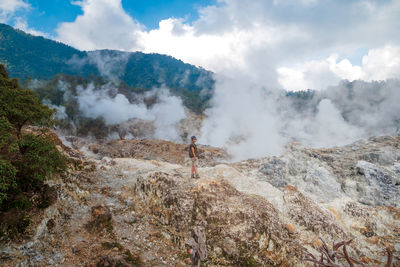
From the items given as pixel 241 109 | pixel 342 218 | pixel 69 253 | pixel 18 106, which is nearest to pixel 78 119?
pixel 241 109

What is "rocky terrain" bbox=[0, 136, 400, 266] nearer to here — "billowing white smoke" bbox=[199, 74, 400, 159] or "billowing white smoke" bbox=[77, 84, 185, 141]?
"billowing white smoke" bbox=[199, 74, 400, 159]

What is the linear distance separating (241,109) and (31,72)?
55.1 metres

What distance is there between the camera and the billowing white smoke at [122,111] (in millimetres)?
31141

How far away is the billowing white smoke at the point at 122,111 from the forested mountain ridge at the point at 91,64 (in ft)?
83.6

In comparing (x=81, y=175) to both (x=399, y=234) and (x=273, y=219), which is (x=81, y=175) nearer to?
(x=273, y=219)

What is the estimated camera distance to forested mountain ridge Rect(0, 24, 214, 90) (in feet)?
168

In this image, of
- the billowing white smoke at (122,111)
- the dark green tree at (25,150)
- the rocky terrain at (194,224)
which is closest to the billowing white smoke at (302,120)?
the billowing white smoke at (122,111)

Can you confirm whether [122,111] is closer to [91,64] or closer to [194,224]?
[194,224]

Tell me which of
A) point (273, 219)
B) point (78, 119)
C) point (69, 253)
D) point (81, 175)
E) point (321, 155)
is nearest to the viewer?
point (69, 253)

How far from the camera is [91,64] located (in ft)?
204

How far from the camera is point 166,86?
61812mm

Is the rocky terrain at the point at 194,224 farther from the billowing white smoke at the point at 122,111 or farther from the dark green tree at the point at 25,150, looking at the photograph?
the billowing white smoke at the point at 122,111

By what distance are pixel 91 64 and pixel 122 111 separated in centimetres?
4155

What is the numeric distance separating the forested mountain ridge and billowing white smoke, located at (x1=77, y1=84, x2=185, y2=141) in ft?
83.6
